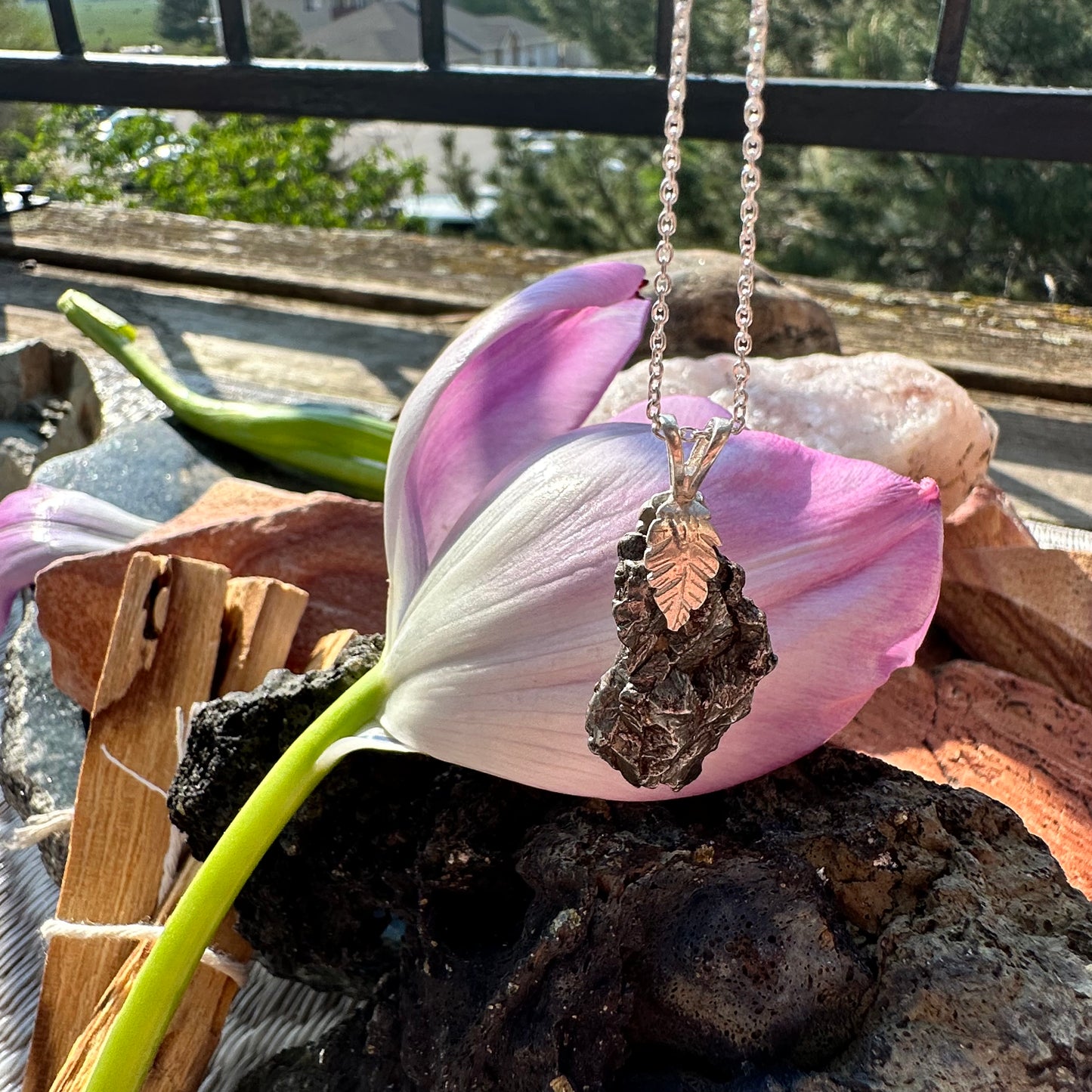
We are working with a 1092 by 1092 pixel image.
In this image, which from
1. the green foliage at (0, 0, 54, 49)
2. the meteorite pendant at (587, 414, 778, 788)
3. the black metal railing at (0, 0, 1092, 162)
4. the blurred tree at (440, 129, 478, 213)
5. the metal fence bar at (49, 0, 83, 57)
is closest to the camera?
the meteorite pendant at (587, 414, 778, 788)

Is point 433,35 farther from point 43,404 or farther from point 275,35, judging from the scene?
point 275,35

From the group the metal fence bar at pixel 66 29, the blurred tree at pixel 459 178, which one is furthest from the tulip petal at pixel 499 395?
the blurred tree at pixel 459 178

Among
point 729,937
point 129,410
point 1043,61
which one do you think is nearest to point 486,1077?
point 729,937

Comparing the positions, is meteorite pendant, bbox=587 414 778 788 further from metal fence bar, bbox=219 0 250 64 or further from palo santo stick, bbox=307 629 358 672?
metal fence bar, bbox=219 0 250 64

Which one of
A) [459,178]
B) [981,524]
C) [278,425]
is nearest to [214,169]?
[459,178]

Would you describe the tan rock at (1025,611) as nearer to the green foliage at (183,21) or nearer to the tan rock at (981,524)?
the tan rock at (981,524)

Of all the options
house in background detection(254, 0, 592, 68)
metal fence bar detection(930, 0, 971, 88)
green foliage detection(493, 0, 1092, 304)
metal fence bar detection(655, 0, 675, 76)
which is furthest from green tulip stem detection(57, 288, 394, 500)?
green foliage detection(493, 0, 1092, 304)
